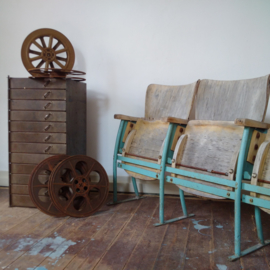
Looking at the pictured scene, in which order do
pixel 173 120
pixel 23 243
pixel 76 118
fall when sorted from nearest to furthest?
1. pixel 23 243
2. pixel 173 120
3. pixel 76 118

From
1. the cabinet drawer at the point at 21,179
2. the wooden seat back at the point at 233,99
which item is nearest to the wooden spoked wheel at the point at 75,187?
the cabinet drawer at the point at 21,179

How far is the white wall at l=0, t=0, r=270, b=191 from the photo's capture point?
9.62 feet

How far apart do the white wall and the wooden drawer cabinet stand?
2.04ft

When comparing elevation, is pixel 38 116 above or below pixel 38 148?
above

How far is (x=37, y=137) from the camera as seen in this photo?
8.98 ft

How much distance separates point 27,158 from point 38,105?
0.47 metres

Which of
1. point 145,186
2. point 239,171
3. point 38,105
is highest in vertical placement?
point 38,105

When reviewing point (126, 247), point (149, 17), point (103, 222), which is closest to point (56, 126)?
point (103, 222)

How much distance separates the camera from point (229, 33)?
2959mm

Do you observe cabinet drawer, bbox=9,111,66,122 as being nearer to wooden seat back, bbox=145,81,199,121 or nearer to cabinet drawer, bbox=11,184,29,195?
cabinet drawer, bbox=11,184,29,195

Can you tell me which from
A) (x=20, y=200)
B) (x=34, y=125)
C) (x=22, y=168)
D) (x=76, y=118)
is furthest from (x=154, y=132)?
(x=20, y=200)

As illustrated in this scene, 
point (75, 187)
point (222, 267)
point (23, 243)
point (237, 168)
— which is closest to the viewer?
point (222, 267)

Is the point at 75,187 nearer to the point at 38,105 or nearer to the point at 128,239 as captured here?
the point at 128,239

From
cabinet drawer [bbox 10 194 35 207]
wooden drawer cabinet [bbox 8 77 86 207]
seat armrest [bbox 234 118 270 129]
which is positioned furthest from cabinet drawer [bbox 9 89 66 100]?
seat armrest [bbox 234 118 270 129]
